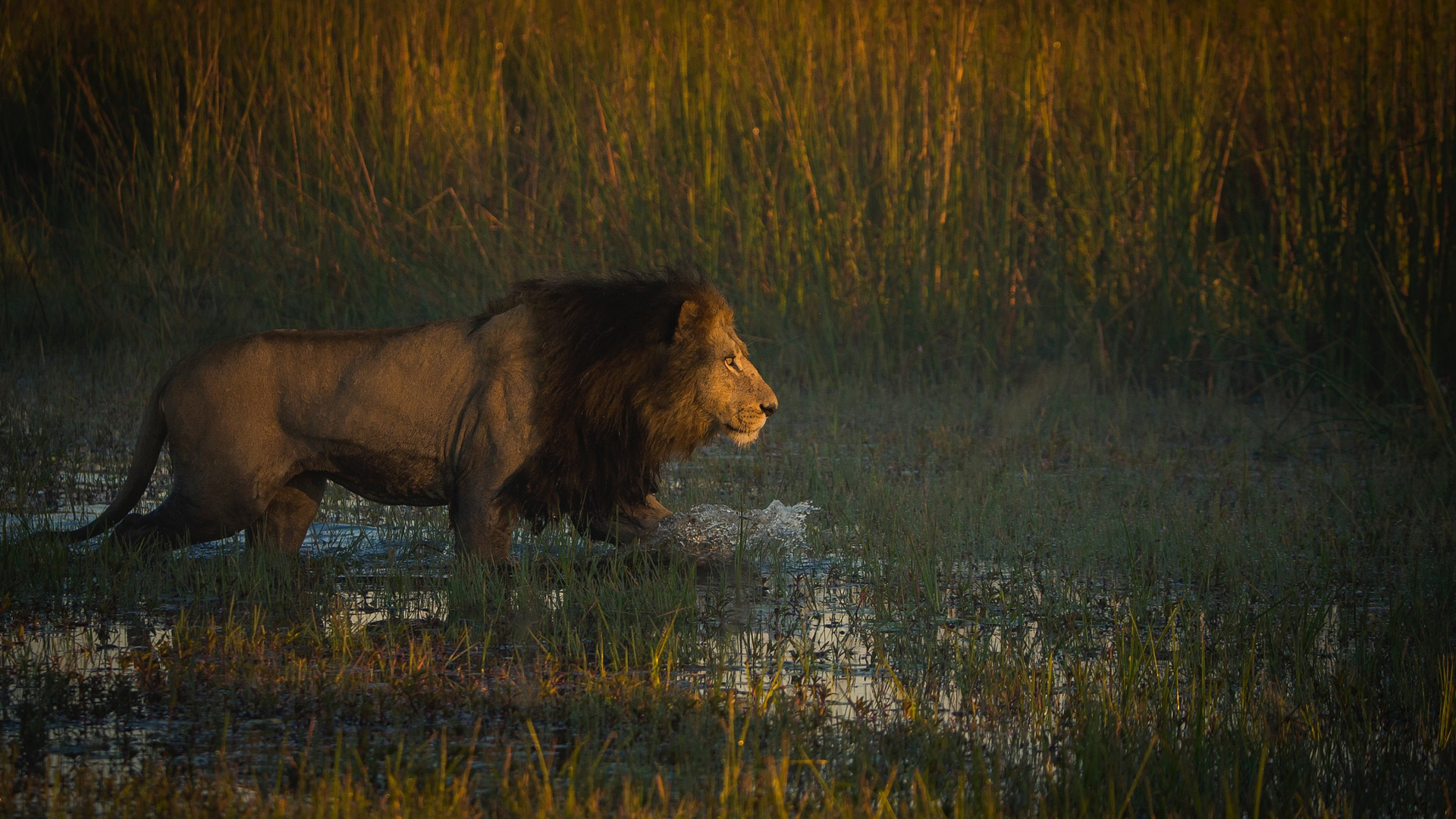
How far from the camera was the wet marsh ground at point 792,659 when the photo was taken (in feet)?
9.79

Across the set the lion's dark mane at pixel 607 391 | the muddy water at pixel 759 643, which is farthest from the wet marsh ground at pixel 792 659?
the lion's dark mane at pixel 607 391

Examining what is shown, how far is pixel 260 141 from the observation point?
10.3 meters

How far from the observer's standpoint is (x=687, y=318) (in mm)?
5109

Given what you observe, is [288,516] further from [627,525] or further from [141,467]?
[627,525]

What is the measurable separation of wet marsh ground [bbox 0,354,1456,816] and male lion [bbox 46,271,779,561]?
0.65 feet

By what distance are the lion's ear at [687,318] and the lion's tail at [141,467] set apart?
1.74 meters

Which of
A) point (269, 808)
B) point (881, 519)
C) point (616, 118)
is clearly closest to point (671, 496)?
point (881, 519)

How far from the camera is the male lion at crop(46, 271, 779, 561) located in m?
4.72

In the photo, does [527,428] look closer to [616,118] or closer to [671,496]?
[671,496]

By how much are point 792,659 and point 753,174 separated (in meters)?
6.24

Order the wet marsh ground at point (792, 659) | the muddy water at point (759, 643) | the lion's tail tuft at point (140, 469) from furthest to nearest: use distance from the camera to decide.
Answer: the lion's tail tuft at point (140, 469) < the muddy water at point (759, 643) < the wet marsh ground at point (792, 659)

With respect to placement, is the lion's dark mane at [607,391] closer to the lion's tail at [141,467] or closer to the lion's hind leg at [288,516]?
the lion's hind leg at [288,516]

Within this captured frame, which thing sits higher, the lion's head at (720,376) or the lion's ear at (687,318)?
the lion's ear at (687,318)

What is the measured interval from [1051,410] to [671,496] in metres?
3.01
